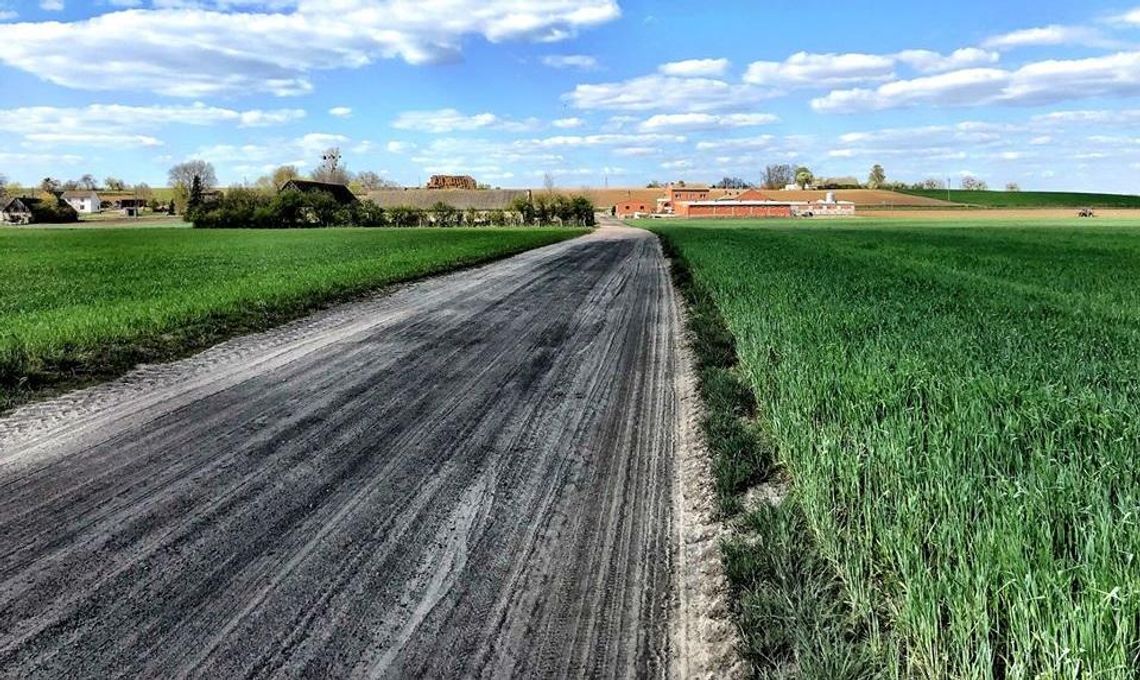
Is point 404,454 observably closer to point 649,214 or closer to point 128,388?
point 128,388

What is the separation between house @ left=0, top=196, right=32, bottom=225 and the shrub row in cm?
4302

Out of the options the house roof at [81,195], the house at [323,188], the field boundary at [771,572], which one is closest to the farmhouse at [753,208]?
the house at [323,188]

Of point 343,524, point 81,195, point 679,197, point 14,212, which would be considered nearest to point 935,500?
point 343,524

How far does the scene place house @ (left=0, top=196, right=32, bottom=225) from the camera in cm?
12662

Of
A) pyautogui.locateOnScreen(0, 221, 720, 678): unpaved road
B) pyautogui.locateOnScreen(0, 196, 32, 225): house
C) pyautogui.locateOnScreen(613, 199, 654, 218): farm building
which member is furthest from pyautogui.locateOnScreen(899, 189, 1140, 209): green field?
pyautogui.locateOnScreen(0, 196, 32, 225): house

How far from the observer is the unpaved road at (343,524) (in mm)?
3535

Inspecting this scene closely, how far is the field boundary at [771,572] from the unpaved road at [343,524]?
410 mm

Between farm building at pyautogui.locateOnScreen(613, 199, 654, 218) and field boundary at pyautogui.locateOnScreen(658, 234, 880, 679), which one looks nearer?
field boundary at pyautogui.locateOnScreen(658, 234, 880, 679)

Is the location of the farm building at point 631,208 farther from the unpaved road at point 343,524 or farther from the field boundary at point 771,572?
the field boundary at point 771,572

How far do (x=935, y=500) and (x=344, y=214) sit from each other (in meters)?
112

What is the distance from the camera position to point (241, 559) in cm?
438

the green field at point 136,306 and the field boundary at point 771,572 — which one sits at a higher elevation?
the green field at point 136,306

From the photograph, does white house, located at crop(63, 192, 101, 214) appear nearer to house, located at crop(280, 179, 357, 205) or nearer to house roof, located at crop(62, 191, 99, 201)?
house roof, located at crop(62, 191, 99, 201)

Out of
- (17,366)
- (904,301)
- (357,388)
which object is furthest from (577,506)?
(904,301)
